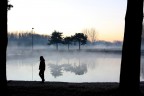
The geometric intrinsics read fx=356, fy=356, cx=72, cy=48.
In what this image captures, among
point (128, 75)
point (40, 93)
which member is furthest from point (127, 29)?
point (40, 93)

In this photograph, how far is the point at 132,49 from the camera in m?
14.1

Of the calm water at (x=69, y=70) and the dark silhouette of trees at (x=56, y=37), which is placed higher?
the dark silhouette of trees at (x=56, y=37)

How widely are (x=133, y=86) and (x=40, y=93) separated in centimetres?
395

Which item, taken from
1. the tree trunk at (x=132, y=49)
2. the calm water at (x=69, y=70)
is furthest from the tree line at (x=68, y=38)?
the tree trunk at (x=132, y=49)

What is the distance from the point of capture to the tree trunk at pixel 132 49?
14.0 m

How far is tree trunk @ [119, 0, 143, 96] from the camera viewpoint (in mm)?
13977
